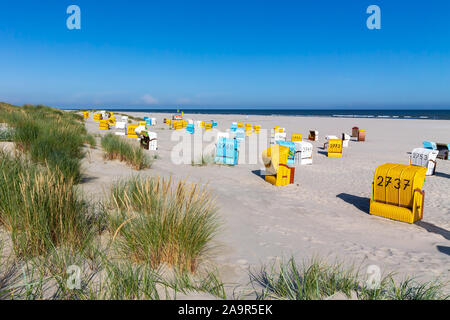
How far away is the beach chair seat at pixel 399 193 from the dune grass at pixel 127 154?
6.21 metres

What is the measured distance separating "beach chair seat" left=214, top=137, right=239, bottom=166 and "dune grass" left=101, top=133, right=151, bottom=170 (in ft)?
9.58

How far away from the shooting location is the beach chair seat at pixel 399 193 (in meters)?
5.48

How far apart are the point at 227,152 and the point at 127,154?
3.77 metres

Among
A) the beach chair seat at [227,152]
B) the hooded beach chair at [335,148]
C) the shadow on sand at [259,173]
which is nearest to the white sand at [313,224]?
the shadow on sand at [259,173]

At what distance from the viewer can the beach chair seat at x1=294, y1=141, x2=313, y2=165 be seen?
11.4m

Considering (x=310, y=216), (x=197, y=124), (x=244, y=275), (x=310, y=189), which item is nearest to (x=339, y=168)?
(x=310, y=189)

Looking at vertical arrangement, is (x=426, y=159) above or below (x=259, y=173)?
above

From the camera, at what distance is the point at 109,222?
343 cm

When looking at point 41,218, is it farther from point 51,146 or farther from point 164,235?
point 51,146

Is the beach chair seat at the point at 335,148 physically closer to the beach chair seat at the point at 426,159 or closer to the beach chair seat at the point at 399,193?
the beach chair seat at the point at 426,159

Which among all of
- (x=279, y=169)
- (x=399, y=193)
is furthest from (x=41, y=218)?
(x=279, y=169)

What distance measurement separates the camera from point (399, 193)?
5684 millimetres
